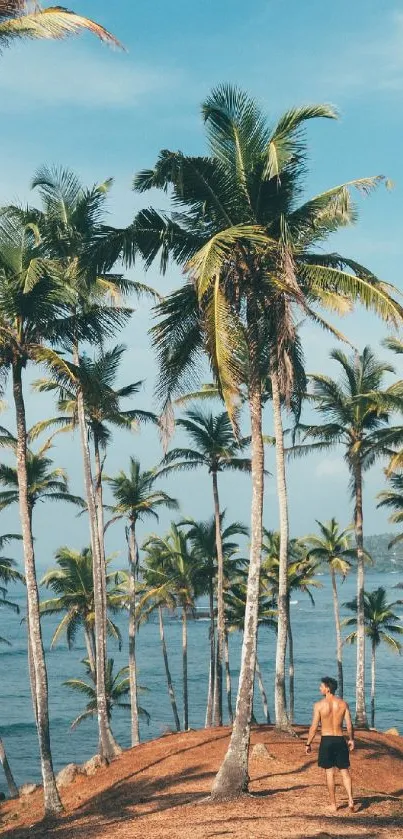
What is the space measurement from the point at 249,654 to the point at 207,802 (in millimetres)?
2438

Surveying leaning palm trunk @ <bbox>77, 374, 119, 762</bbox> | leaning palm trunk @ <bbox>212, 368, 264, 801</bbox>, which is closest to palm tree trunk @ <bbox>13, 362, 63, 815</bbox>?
leaning palm trunk @ <bbox>77, 374, 119, 762</bbox>

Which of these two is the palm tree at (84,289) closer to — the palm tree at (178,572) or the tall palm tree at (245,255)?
the tall palm tree at (245,255)

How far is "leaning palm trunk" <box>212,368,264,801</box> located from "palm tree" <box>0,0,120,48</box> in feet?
21.3

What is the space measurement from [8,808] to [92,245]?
14.5 metres

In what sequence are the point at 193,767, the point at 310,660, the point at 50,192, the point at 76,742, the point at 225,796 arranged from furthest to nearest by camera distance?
the point at 310,660 < the point at 76,742 < the point at 50,192 < the point at 193,767 < the point at 225,796

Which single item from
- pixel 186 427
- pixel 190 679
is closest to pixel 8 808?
pixel 186 427

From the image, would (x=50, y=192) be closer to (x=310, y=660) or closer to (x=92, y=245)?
(x=92, y=245)

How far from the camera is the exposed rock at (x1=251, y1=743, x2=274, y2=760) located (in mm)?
17688

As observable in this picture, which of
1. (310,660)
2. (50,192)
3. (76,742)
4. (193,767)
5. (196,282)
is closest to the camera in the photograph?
(196,282)

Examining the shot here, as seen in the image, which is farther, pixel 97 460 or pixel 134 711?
pixel 134 711

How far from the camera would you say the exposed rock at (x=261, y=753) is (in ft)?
58.0

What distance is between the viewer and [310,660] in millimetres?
106375

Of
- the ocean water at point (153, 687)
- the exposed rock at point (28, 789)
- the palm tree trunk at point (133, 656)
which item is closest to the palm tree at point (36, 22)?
the exposed rock at point (28, 789)

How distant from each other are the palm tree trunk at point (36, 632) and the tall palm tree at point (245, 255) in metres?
4.00
